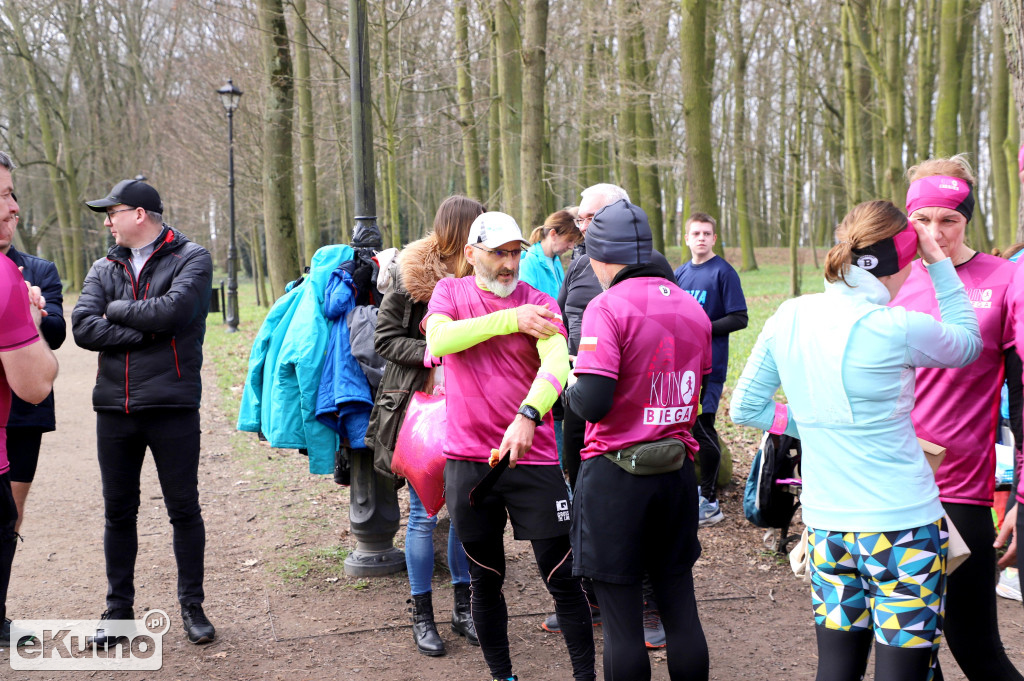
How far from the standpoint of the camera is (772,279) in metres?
29.4

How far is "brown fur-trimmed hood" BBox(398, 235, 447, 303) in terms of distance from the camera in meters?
4.33

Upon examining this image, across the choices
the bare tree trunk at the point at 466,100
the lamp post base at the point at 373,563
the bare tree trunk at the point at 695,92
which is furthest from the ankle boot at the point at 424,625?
the bare tree trunk at the point at 466,100

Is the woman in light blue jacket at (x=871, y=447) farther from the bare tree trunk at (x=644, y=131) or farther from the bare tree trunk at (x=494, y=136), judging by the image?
the bare tree trunk at (x=644, y=131)

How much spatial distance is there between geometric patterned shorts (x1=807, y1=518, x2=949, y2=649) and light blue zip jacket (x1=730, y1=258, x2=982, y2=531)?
4cm

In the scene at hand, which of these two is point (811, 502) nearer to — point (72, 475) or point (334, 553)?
point (334, 553)

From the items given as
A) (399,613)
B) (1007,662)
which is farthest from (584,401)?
(399,613)

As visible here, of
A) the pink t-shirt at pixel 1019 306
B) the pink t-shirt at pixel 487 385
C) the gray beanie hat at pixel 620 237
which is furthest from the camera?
the pink t-shirt at pixel 487 385

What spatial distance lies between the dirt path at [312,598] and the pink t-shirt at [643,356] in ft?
5.38

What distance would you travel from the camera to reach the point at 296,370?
5.01 meters

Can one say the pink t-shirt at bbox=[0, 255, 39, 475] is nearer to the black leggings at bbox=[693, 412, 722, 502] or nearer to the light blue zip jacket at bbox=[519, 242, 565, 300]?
the light blue zip jacket at bbox=[519, 242, 565, 300]

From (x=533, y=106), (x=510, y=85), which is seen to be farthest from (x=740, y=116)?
(x=533, y=106)

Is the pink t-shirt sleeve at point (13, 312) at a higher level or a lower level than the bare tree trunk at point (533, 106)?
lower

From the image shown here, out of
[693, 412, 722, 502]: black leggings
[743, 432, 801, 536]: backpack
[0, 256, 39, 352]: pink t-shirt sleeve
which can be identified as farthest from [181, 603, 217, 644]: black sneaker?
[693, 412, 722, 502]: black leggings

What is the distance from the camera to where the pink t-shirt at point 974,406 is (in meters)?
3.00
